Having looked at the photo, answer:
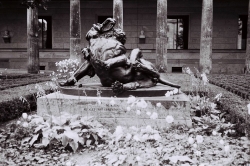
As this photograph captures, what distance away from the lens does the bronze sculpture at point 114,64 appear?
6.29m

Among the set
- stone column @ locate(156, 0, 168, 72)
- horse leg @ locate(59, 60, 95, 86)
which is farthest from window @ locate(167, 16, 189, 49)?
horse leg @ locate(59, 60, 95, 86)

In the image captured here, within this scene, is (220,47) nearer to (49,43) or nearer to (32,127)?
(49,43)

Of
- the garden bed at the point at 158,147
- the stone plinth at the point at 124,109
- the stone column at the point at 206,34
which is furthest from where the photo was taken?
the stone column at the point at 206,34

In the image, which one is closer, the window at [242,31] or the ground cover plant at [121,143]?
the ground cover plant at [121,143]

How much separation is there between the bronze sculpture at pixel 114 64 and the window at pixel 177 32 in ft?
61.8

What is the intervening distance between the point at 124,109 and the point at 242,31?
69.8 feet

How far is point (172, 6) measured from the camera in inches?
965

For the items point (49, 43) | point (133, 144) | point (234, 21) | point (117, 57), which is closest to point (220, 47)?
point (234, 21)

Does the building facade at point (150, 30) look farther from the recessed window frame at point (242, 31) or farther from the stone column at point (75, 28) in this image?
the stone column at point (75, 28)

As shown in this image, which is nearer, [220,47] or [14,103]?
[14,103]

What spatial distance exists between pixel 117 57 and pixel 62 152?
2.19m

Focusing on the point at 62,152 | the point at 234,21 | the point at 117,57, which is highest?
the point at 234,21

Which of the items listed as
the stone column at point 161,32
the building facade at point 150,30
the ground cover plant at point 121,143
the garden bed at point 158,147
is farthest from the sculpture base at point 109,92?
the building facade at point 150,30

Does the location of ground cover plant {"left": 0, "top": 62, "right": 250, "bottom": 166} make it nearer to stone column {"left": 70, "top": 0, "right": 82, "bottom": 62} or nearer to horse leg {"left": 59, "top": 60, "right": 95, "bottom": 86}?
horse leg {"left": 59, "top": 60, "right": 95, "bottom": 86}
